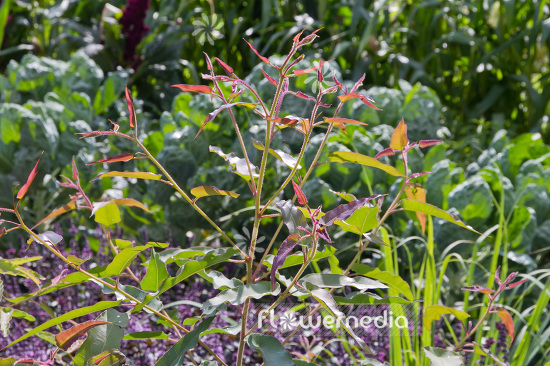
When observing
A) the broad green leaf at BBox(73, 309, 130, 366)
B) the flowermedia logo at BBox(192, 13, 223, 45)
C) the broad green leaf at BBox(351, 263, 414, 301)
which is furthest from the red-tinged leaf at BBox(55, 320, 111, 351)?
the flowermedia logo at BBox(192, 13, 223, 45)

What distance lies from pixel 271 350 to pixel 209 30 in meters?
3.12

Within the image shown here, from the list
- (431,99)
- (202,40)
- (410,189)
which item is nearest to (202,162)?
(431,99)

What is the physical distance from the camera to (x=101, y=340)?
0.79 m

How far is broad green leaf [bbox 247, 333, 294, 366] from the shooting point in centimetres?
72

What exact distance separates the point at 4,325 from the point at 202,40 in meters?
3.01

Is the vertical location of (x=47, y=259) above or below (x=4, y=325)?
below

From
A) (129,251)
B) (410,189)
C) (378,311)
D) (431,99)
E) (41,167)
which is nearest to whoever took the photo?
(129,251)

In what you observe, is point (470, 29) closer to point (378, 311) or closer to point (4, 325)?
point (378, 311)

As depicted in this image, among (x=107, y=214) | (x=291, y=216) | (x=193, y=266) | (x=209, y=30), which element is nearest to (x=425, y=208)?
(x=291, y=216)

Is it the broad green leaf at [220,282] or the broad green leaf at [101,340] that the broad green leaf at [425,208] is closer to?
the broad green leaf at [220,282]

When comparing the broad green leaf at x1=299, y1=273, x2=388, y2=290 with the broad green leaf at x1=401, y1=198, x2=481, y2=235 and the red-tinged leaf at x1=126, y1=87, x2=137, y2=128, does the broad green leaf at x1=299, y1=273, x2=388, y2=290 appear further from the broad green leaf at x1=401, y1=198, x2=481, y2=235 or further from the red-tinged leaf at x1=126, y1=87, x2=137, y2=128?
the red-tinged leaf at x1=126, y1=87, x2=137, y2=128

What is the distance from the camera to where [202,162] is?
6.22 ft

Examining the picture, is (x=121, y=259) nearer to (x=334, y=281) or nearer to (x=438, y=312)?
(x=334, y=281)

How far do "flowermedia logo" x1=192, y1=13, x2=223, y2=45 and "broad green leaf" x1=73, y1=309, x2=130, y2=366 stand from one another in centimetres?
298
